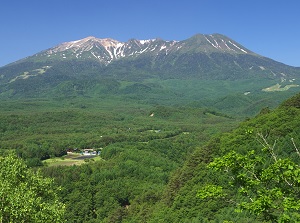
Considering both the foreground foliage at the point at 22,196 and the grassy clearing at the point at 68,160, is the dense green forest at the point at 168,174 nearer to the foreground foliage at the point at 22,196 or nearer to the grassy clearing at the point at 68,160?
the grassy clearing at the point at 68,160

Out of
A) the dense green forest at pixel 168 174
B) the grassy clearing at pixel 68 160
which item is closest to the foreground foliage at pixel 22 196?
the dense green forest at pixel 168 174

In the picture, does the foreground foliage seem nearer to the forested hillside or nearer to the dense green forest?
the dense green forest

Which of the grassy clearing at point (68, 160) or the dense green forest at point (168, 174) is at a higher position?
the dense green forest at point (168, 174)

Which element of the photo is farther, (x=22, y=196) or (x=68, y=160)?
(x=68, y=160)

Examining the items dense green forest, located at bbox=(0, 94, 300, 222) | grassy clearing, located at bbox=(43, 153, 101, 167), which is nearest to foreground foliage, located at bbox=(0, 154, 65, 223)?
dense green forest, located at bbox=(0, 94, 300, 222)

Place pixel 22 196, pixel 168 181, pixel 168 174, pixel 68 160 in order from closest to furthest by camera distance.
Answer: pixel 22 196 → pixel 168 181 → pixel 168 174 → pixel 68 160

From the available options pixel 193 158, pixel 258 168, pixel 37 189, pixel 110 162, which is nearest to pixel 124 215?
pixel 193 158

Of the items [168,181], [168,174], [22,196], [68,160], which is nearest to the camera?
[22,196]

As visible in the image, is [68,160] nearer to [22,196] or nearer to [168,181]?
[168,181]

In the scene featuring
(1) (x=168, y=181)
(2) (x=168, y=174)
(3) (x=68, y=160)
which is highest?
(1) (x=168, y=181)

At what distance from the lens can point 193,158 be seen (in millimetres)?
58156

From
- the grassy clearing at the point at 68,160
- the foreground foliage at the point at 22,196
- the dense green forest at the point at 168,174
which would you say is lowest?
the grassy clearing at the point at 68,160

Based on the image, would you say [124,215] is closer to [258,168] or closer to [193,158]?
[193,158]

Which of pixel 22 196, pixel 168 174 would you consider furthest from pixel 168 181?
pixel 22 196
